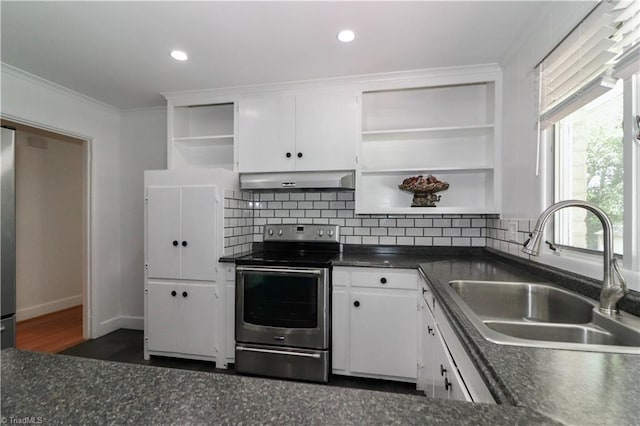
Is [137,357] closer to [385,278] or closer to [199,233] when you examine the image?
[199,233]

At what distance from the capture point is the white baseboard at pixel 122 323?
3.06 metres

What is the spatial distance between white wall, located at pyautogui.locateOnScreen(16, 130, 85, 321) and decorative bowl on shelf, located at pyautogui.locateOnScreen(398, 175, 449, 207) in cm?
395

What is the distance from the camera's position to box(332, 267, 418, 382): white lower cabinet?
210 cm

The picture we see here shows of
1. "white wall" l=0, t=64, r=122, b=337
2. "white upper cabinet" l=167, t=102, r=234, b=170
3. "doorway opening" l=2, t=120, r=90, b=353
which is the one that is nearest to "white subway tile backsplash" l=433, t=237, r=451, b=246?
"white upper cabinet" l=167, t=102, r=234, b=170

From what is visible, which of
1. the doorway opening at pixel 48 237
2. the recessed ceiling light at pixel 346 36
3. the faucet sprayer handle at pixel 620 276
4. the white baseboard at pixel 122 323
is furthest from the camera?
the doorway opening at pixel 48 237

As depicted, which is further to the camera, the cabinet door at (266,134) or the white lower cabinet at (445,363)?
the cabinet door at (266,134)

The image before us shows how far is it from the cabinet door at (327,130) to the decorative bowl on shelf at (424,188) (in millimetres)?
488

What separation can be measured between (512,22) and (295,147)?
1.66 meters

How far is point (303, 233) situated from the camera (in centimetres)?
272

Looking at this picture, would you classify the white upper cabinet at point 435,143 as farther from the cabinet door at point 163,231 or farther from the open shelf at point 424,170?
the cabinet door at point 163,231

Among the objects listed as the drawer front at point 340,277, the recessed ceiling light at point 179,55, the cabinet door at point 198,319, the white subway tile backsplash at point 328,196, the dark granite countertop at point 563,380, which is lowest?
the cabinet door at point 198,319

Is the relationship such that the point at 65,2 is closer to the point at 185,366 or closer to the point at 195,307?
the point at 195,307

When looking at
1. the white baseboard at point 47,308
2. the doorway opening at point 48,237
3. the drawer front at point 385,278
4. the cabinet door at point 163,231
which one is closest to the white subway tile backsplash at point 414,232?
the drawer front at point 385,278

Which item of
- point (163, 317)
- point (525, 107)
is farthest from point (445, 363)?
point (163, 317)
